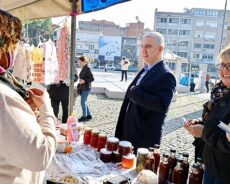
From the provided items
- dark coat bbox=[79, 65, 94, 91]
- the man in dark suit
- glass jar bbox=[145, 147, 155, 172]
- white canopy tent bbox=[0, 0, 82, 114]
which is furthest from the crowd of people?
dark coat bbox=[79, 65, 94, 91]

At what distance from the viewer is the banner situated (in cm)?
243

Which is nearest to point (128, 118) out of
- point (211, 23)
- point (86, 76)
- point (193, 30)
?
point (86, 76)

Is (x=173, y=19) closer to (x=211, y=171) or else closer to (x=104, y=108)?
(x=104, y=108)

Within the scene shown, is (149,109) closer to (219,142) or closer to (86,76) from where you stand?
(219,142)

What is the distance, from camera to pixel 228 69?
1.79 m

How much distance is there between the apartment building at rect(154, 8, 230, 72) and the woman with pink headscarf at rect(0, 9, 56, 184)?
6372 cm

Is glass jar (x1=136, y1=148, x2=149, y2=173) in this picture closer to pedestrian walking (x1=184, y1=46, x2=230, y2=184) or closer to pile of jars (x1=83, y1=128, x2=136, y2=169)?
pile of jars (x1=83, y1=128, x2=136, y2=169)

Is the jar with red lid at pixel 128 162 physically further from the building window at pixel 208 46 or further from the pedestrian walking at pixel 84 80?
the building window at pixel 208 46

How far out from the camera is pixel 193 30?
6531 centimetres

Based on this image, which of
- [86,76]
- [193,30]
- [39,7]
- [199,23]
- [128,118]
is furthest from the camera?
[199,23]

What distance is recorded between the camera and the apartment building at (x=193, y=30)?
208ft

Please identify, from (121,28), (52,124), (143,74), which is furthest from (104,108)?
(121,28)

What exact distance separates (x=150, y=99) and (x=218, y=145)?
33.8 inches

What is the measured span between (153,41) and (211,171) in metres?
1.30
